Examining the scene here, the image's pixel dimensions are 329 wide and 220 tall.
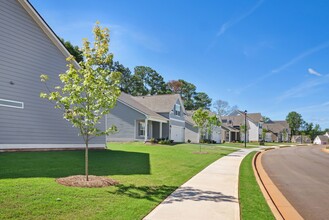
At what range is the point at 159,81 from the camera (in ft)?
270

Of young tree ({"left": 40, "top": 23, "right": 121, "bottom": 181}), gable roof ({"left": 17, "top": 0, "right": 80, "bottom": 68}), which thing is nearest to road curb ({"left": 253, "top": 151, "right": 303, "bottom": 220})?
young tree ({"left": 40, "top": 23, "right": 121, "bottom": 181})

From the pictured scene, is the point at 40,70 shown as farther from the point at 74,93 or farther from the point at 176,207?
the point at 176,207

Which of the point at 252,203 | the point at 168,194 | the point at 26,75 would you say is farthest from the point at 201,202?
the point at 26,75

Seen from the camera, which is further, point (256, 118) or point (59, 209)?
point (256, 118)

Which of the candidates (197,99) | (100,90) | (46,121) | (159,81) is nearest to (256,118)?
(197,99)

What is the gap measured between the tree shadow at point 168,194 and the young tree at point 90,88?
1.58 m

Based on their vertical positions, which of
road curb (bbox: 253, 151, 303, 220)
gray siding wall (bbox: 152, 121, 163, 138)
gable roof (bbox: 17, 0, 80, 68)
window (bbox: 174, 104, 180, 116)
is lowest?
road curb (bbox: 253, 151, 303, 220)

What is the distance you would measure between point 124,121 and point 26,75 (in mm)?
18382

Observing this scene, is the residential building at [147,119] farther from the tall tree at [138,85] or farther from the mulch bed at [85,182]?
the tall tree at [138,85]

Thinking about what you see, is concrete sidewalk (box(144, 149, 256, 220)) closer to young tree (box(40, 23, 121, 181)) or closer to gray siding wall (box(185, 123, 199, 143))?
young tree (box(40, 23, 121, 181))

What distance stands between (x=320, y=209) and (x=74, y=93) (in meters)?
7.24

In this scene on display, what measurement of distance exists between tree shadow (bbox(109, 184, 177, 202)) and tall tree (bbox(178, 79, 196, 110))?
81368 mm

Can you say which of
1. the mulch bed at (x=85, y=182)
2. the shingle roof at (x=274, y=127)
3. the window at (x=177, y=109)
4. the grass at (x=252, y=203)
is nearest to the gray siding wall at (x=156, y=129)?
the window at (x=177, y=109)

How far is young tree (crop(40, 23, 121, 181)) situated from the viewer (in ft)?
26.6
